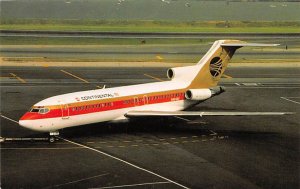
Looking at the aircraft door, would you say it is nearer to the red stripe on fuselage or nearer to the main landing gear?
the red stripe on fuselage

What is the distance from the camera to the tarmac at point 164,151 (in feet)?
81.9

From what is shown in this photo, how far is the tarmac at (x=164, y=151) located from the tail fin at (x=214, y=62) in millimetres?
3142

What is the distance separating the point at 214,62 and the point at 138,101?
787cm

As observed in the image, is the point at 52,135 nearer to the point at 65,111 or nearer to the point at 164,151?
the point at 65,111

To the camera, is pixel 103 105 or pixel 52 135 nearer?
pixel 52 135

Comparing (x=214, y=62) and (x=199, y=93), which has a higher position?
(x=214, y=62)

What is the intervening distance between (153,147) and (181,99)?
653 centimetres

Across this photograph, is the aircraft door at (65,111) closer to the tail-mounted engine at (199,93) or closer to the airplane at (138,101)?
the airplane at (138,101)

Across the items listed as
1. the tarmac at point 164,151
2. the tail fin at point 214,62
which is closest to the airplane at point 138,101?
the tail fin at point 214,62

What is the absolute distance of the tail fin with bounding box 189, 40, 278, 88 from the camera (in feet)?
126

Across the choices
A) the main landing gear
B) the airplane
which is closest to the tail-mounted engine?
the airplane

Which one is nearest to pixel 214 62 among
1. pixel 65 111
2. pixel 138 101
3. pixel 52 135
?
pixel 138 101

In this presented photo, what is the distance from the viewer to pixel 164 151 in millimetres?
30281

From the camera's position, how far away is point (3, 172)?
84.9 ft
